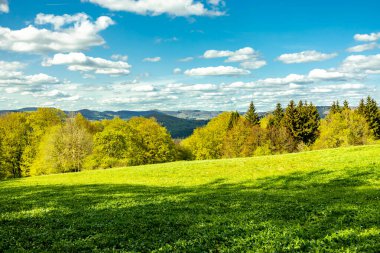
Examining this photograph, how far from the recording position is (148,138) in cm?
10062

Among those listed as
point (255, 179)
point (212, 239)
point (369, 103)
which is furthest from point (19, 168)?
point (369, 103)

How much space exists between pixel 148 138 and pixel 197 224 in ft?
279

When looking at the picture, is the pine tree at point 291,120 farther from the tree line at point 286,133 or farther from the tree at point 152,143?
the tree at point 152,143

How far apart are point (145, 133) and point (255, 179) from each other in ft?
219

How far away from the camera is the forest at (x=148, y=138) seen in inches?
3219

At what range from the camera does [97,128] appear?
109m

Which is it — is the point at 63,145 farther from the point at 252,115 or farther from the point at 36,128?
the point at 252,115

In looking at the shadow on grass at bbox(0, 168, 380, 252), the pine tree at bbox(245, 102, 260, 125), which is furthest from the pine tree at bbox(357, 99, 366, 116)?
the shadow on grass at bbox(0, 168, 380, 252)

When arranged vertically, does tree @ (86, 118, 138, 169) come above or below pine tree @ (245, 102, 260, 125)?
below

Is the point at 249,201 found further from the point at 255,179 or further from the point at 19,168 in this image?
the point at 19,168

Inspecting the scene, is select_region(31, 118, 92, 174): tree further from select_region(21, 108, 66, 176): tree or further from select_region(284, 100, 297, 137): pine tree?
select_region(284, 100, 297, 137): pine tree

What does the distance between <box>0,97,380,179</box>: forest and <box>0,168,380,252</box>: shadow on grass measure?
57358mm

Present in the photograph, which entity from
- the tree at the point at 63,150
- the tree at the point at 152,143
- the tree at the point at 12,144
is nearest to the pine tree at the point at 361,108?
the tree at the point at 152,143

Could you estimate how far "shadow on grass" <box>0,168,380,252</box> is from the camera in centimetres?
1327
